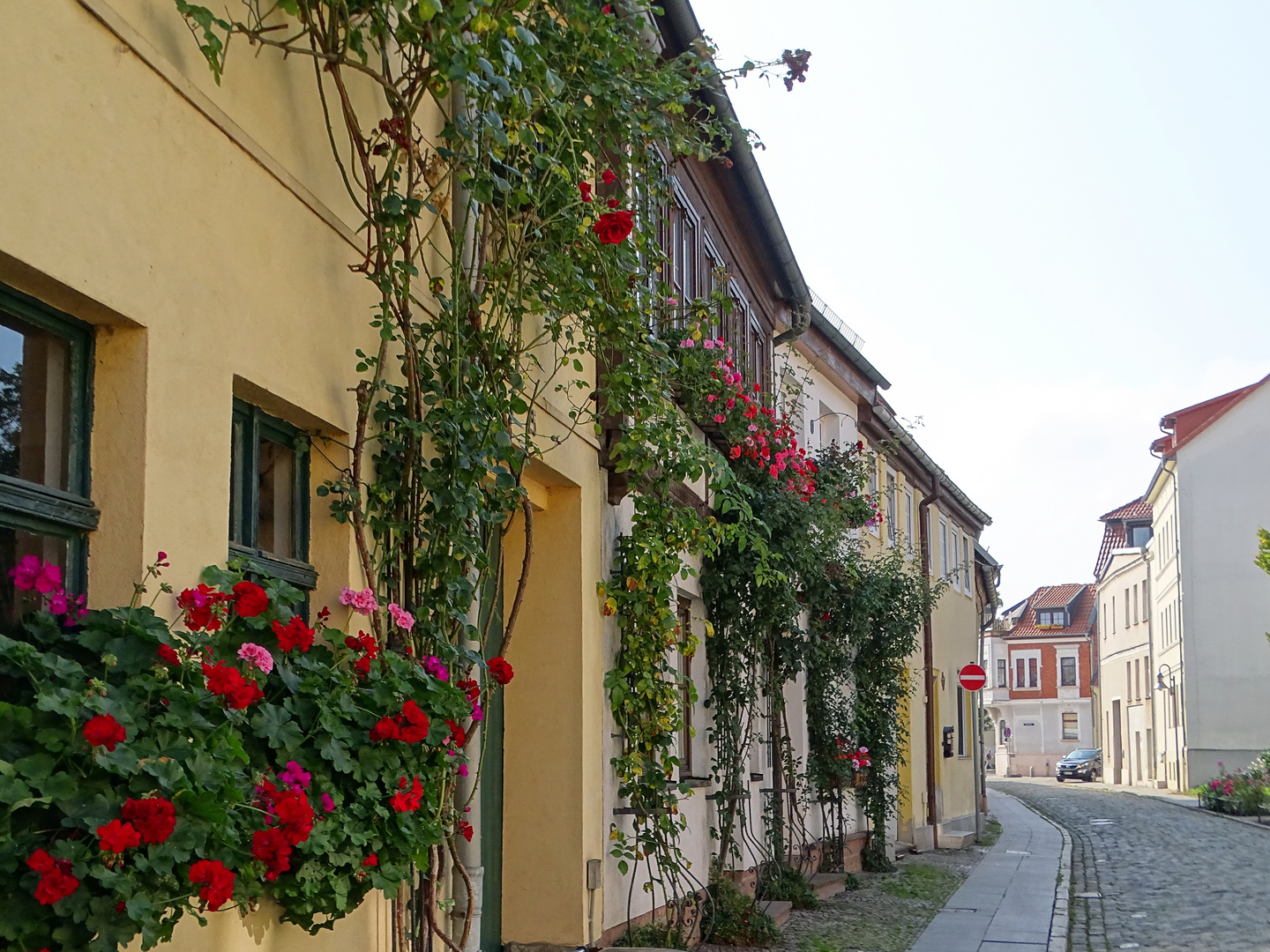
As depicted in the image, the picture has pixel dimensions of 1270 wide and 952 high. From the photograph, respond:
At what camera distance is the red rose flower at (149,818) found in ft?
8.98

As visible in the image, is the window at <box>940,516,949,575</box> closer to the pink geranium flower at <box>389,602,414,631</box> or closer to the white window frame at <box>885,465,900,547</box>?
the white window frame at <box>885,465,900,547</box>

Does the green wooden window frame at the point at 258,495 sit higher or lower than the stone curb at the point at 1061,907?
higher

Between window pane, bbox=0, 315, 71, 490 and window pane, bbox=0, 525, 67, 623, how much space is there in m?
0.14

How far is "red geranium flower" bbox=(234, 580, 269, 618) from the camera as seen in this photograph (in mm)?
3449

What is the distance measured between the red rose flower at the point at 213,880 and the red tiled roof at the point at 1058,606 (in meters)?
71.7

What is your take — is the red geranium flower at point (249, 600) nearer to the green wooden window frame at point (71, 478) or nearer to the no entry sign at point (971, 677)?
the green wooden window frame at point (71, 478)

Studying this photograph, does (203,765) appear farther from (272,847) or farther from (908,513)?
(908,513)

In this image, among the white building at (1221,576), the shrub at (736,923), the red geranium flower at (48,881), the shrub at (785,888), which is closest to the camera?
the red geranium flower at (48,881)

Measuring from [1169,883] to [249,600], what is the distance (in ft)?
46.6

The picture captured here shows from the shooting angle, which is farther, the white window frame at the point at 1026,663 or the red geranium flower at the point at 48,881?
the white window frame at the point at 1026,663

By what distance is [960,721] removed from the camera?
27.4 meters

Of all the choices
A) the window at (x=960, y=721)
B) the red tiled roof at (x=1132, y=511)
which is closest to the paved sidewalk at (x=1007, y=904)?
the window at (x=960, y=721)

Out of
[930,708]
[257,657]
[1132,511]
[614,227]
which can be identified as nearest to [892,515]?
[930,708]

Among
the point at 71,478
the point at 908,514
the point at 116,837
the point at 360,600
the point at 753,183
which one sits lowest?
the point at 116,837
